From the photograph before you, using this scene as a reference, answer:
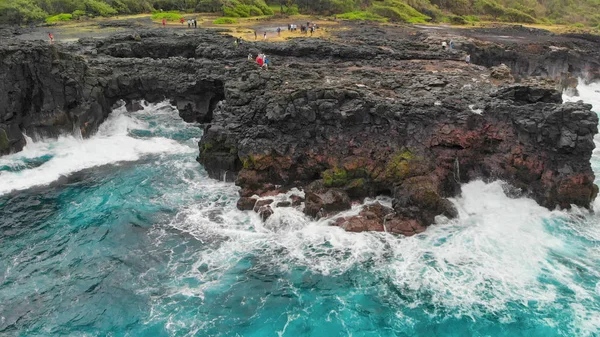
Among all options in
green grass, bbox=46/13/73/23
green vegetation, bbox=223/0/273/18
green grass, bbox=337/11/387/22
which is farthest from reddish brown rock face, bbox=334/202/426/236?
green grass, bbox=46/13/73/23

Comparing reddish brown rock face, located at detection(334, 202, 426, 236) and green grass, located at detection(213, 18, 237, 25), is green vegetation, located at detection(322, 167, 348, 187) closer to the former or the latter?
reddish brown rock face, located at detection(334, 202, 426, 236)

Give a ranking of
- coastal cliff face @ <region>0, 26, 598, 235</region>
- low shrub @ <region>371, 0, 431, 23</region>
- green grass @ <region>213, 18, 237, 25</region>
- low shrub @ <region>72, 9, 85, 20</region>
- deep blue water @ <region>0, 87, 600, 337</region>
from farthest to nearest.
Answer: low shrub @ <region>371, 0, 431, 23</region> < low shrub @ <region>72, 9, 85, 20</region> < green grass @ <region>213, 18, 237, 25</region> < coastal cliff face @ <region>0, 26, 598, 235</region> < deep blue water @ <region>0, 87, 600, 337</region>

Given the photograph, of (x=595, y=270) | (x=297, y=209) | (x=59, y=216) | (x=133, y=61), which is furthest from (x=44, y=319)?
(x=133, y=61)

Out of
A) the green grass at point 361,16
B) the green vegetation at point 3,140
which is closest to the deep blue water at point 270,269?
the green vegetation at point 3,140

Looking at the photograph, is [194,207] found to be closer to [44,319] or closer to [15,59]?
[44,319]

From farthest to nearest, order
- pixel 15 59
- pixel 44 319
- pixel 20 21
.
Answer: pixel 20 21 < pixel 15 59 < pixel 44 319

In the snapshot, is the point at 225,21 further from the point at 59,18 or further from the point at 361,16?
the point at 59,18

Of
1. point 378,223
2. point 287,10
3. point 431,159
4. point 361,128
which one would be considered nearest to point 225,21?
point 287,10

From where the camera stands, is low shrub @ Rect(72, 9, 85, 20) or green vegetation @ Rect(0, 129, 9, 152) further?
low shrub @ Rect(72, 9, 85, 20)
